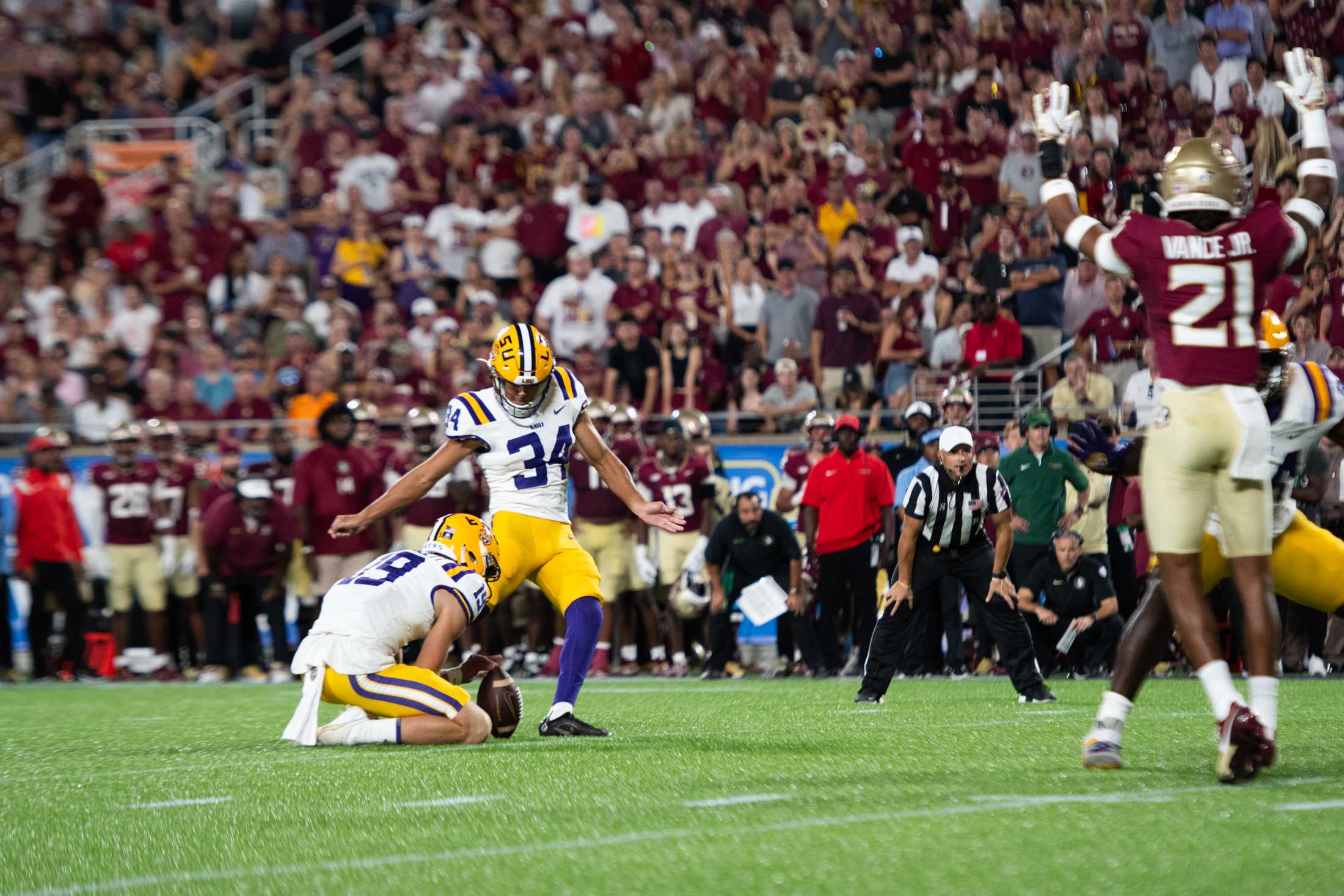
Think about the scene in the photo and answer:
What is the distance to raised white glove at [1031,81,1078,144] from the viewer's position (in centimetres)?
586

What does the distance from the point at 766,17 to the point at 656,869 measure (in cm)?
1514

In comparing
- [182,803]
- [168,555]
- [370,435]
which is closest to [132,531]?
[168,555]

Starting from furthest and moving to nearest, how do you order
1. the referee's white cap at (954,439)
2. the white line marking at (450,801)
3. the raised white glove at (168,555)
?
the raised white glove at (168,555), the referee's white cap at (954,439), the white line marking at (450,801)

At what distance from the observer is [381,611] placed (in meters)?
7.23

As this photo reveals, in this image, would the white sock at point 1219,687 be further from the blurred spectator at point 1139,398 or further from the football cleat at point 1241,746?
the blurred spectator at point 1139,398

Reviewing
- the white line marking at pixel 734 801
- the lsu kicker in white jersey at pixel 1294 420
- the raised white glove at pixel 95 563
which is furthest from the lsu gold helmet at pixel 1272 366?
the raised white glove at pixel 95 563

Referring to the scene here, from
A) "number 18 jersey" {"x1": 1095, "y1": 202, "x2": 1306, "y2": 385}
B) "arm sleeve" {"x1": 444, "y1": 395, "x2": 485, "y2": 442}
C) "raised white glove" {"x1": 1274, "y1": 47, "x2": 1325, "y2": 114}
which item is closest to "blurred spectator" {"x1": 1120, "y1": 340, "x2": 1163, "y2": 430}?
"arm sleeve" {"x1": 444, "y1": 395, "x2": 485, "y2": 442}

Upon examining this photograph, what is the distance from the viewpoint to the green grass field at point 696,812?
13.3 feet

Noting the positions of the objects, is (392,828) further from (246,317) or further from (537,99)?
(537,99)

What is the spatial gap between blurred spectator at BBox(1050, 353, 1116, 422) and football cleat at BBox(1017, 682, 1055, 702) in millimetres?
4333

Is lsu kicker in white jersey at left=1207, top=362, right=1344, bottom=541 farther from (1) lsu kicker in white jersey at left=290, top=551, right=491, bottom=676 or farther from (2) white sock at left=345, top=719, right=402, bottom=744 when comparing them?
(2) white sock at left=345, top=719, right=402, bottom=744

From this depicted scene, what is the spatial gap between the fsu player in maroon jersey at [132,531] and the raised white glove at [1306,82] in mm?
10810

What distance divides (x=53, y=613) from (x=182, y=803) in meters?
9.67

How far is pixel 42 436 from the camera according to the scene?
1443 cm
